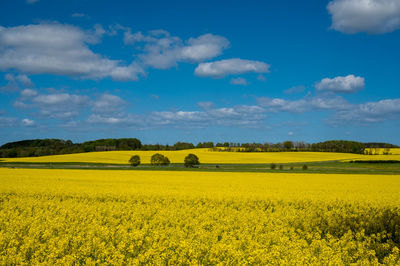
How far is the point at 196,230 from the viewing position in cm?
948

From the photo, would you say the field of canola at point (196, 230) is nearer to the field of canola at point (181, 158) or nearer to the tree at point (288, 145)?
the field of canola at point (181, 158)

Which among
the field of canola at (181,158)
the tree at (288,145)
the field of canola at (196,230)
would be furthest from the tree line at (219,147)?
the field of canola at (196,230)

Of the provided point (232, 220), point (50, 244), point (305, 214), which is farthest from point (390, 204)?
point (50, 244)

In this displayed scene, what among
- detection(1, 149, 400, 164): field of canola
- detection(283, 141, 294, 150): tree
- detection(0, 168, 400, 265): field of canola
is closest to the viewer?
detection(0, 168, 400, 265): field of canola

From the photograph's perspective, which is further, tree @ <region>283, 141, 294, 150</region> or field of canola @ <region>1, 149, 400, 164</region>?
tree @ <region>283, 141, 294, 150</region>

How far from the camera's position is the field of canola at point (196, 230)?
7.25m

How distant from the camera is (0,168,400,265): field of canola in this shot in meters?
7.25

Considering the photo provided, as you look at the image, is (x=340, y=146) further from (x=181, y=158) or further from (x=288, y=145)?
(x=181, y=158)

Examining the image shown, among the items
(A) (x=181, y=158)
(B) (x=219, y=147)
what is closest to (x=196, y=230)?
(A) (x=181, y=158)

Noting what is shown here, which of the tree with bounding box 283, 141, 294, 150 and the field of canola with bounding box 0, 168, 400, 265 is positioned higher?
the tree with bounding box 283, 141, 294, 150

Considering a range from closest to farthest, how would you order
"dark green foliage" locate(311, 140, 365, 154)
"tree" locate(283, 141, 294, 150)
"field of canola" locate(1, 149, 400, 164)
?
"field of canola" locate(1, 149, 400, 164) → "dark green foliage" locate(311, 140, 365, 154) → "tree" locate(283, 141, 294, 150)

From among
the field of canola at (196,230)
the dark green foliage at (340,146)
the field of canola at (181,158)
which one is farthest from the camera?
the dark green foliage at (340,146)

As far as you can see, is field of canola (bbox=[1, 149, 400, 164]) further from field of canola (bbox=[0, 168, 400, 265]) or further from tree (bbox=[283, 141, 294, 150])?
field of canola (bbox=[0, 168, 400, 265])

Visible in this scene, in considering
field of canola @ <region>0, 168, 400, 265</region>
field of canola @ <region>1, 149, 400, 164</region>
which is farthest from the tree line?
field of canola @ <region>0, 168, 400, 265</region>
